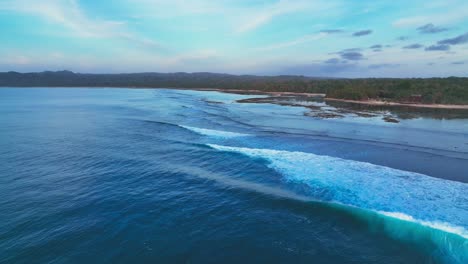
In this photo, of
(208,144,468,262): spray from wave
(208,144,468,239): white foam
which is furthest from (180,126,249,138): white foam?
(208,144,468,262): spray from wave

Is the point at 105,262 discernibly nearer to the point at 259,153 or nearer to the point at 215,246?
the point at 215,246

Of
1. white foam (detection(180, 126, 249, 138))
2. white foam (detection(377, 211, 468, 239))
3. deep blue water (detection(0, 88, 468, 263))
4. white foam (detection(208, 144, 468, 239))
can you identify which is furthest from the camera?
white foam (detection(180, 126, 249, 138))

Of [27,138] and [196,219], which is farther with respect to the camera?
[27,138]

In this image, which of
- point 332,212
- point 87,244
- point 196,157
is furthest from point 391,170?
point 87,244

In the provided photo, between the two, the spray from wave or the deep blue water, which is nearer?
the deep blue water

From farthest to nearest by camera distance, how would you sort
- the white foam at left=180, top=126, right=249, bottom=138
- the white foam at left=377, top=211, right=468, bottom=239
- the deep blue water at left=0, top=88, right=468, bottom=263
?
1. the white foam at left=180, top=126, right=249, bottom=138
2. the white foam at left=377, top=211, right=468, bottom=239
3. the deep blue water at left=0, top=88, right=468, bottom=263

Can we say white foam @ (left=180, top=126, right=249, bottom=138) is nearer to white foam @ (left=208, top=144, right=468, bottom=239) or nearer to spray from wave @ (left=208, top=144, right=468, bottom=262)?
white foam @ (left=208, top=144, right=468, bottom=239)

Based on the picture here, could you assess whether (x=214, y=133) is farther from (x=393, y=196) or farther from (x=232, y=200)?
(x=393, y=196)

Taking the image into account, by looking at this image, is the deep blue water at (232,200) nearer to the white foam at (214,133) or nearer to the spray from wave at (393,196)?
the spray from wave at (393,196)
